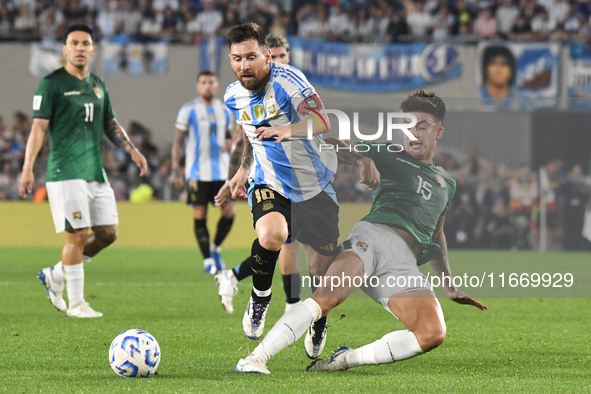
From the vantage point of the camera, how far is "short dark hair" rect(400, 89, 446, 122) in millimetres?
4484

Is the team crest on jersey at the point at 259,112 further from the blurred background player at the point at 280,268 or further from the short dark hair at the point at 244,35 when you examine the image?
the blurred background player at the point at 280,268

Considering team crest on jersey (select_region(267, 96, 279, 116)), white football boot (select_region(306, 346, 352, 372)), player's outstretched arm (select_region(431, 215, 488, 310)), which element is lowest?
white football boot (select_region(306, 346, 352, 372))

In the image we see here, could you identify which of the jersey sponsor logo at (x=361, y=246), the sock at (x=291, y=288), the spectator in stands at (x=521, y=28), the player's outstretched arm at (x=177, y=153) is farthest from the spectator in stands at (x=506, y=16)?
the jersey sponsor logo at (x=361, y=246)

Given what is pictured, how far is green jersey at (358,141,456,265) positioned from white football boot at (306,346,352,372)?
651 millimetres

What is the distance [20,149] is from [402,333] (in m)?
14.3

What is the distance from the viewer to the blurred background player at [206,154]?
402 inches

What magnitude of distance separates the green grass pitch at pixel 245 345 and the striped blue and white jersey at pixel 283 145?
807mm

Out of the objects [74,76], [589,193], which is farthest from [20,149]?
[589,193]

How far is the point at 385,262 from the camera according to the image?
14.3ft

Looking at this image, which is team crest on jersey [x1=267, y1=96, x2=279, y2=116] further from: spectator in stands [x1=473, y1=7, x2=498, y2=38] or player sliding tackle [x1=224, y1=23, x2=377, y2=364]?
spectator in stands [x1=473, y1=7, x2=498, y2=38]

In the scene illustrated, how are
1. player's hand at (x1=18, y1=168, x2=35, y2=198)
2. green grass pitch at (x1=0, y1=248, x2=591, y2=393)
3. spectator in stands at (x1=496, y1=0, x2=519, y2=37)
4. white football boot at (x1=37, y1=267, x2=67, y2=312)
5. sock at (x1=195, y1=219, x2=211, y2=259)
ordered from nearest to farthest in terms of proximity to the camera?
green grass pitch at (x1=0, y1=248, x2=591, y2=393), player's hand at (x1=18, y1=168, x2=35, y2=198), white football boot at (x1=37, y1=267, x2=67, y2=312), sock at (x1=195, y1=219, x2=211, y2=259), spectator in stands at (x1=496, y1=0, x2=519, y2=37)

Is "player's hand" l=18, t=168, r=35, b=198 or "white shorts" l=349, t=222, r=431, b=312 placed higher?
"player's hand" l=18, t=168, r=35, b=198

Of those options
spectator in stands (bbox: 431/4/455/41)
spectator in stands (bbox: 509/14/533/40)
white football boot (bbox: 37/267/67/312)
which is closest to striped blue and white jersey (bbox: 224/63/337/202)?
white football boot (bbox: 37/267/67/312)

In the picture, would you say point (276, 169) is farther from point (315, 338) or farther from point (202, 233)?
point (202, 233)
